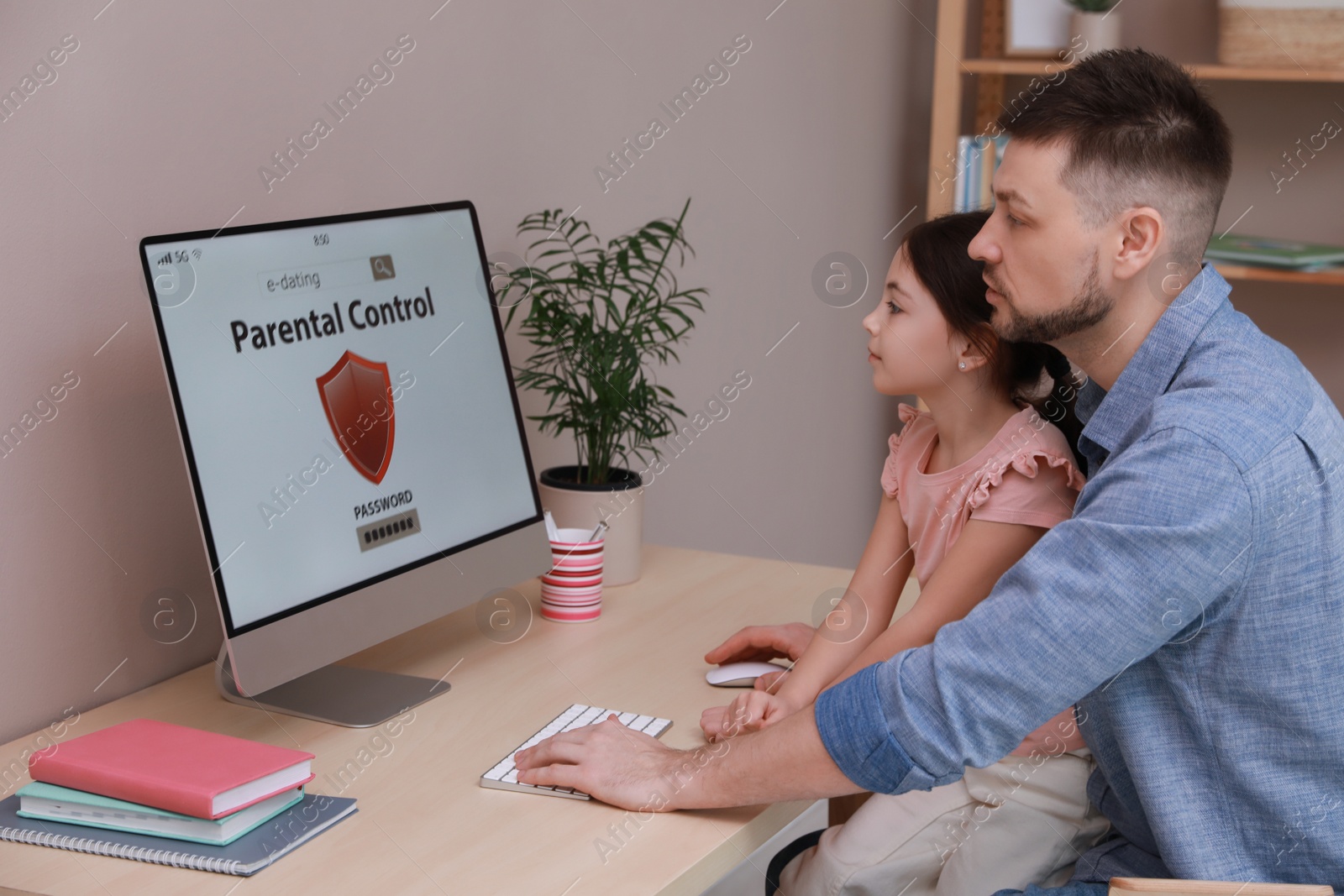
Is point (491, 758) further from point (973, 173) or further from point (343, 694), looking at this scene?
point (973, 173)

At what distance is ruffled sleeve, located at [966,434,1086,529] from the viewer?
53.4 inches

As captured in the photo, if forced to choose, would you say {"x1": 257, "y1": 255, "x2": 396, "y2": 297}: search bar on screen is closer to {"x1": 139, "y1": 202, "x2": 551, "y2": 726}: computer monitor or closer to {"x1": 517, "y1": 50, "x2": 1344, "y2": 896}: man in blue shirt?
{"x1": 139, "y1": 202, "x2": 551, "y2": 726}: computer monitor

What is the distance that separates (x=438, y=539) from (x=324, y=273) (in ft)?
1.07

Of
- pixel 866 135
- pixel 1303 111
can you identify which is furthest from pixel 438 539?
pixel 1303 111

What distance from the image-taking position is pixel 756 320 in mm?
2641

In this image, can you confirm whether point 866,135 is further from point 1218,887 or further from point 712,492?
point 1218,887

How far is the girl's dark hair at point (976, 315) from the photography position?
4.76 feet

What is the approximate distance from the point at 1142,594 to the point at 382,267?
86 centimetres

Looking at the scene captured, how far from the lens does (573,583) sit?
1618mm

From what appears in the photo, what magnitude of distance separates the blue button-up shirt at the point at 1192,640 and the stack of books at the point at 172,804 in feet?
1.55

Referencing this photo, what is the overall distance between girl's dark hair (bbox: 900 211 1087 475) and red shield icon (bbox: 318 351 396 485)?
64cm

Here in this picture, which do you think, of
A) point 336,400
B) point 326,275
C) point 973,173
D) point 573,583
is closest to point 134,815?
point 336,400

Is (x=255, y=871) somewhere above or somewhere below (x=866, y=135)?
below

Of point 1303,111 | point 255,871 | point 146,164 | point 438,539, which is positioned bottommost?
point 255,871
